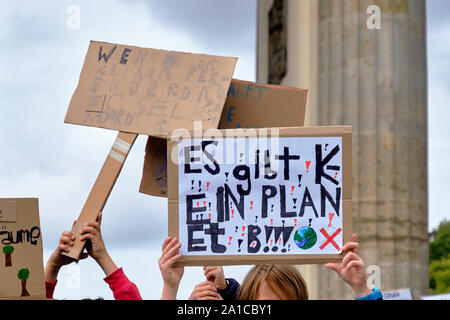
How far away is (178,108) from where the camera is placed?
4066 mm

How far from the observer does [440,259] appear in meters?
39.6

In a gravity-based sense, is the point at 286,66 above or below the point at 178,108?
above

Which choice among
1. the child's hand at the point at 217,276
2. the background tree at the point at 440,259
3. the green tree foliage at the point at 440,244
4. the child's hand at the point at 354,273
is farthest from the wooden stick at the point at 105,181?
the green tree foliage at the point at 440,244

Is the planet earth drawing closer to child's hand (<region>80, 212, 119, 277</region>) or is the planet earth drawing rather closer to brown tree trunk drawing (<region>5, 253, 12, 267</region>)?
child's hand (<region>80, 212, 119, 277</region>)

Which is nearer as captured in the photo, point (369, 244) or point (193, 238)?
point (193, 238)

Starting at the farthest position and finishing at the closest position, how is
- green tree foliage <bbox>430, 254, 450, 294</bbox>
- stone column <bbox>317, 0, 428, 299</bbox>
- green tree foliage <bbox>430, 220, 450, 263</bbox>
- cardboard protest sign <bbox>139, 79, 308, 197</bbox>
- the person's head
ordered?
green tree foliage <bbox>430, 220, 450, 263</bbox> < green tree foliage <bbox>430, 254, 450, 294</bbox> < stone column <bbox>317, 0, 428, 299</bbox> < cardboard protest sign <bbox>139, 79, 308, 197</bbox> < the person's head

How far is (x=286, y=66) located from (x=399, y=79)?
3.66m

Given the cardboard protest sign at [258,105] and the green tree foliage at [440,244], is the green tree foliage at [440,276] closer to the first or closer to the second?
the green tree foliage at [440,244]

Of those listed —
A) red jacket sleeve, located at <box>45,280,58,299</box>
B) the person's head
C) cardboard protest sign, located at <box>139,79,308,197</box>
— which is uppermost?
cardboard protest sign, located at <box>139,79,308,197</box>

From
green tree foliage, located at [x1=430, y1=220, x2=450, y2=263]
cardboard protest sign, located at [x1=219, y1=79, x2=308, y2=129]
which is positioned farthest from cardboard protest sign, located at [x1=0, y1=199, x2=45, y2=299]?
green tree foliage, located at [x1=430, y1=220, x2=450, y2=263]

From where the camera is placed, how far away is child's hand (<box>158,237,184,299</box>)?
11.1ft

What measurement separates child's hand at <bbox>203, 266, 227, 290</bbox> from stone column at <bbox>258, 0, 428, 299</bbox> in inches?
283
